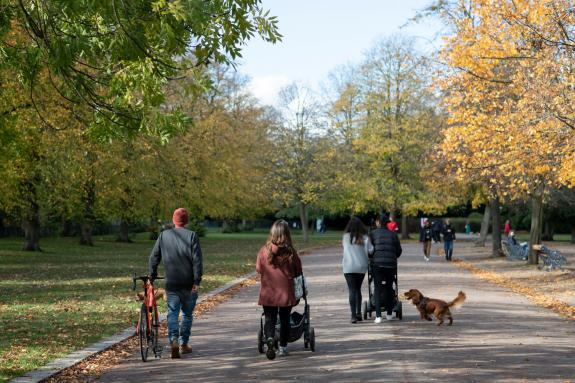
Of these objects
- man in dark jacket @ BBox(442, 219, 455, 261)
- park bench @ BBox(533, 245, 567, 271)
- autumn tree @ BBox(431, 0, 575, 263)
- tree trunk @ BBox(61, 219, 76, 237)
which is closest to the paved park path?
autumn tree @ BBox(431, 0, 575, 263)

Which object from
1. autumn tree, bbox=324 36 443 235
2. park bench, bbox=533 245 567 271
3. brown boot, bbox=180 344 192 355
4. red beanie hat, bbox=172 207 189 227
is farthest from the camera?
autumn tree, bbox=324 36 443 235

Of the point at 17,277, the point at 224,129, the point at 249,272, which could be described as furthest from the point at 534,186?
the point at 224,129

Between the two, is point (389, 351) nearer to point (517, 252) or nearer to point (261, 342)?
point (261, 342)

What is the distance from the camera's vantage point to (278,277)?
11164 millimetres

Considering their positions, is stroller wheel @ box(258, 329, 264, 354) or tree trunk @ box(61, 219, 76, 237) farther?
tree trunk @ box(61, 219, 76, 237)

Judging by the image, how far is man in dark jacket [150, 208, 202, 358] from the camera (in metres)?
11.2

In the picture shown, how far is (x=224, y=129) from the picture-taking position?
192 ft

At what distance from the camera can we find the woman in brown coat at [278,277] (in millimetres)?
11102

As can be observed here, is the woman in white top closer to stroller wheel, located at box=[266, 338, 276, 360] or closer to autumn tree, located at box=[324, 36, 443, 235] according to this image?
stroller wheel, located at box=[266, 338, 276, 360]

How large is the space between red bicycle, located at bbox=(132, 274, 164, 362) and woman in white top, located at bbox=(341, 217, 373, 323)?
4.02 metres

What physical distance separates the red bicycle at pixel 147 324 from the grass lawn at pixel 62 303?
110 cm

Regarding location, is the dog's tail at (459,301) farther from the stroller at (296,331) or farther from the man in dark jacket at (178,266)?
the man in dark jacket at (178,266)

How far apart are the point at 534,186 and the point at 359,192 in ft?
113

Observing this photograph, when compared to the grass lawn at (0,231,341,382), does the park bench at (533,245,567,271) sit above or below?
above
